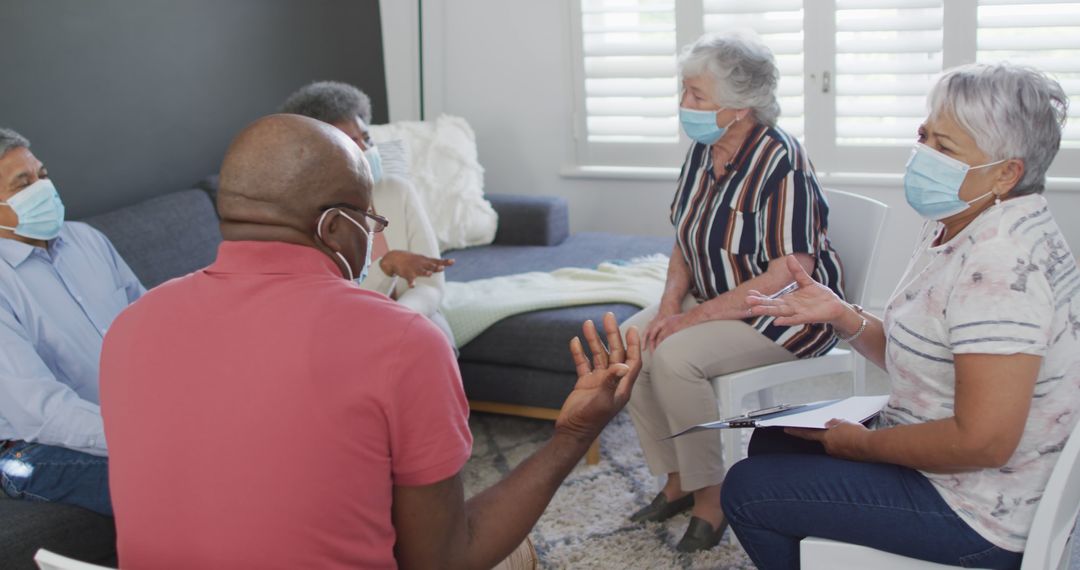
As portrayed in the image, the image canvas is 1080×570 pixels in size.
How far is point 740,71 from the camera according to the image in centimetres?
241

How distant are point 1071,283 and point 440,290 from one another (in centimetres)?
171

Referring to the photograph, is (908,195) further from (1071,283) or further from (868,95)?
(868,95)

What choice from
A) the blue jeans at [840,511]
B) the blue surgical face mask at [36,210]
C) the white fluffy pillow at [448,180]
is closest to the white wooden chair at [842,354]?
the blue jeans at [840,511]

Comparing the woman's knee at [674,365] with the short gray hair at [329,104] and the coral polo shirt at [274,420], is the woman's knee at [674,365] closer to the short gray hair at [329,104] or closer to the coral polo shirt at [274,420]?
the short gray hair at [329,104]

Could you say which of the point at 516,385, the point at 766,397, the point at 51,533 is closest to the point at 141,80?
the point at 516,385

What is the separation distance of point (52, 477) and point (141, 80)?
1737 millimetres

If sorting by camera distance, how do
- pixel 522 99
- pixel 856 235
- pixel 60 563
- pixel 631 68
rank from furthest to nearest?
pixel 522 99 → pixel 631 68 → pixel 856 235 → pixel 60 563

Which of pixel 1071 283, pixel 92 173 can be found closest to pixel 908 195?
pixel 1071 283

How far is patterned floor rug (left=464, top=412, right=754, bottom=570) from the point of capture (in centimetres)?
233

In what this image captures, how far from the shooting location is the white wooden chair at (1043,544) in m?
1.36

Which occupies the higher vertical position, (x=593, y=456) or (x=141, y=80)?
(x=141, y=80)

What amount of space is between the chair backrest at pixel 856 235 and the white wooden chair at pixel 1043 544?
926mm

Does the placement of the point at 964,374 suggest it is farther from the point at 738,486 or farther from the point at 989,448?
the point at 738,486

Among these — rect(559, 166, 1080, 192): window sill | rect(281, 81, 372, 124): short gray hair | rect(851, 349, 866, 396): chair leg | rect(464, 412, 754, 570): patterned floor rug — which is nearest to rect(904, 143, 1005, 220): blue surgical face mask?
rect(851, 349, 866, 396): chair leg
